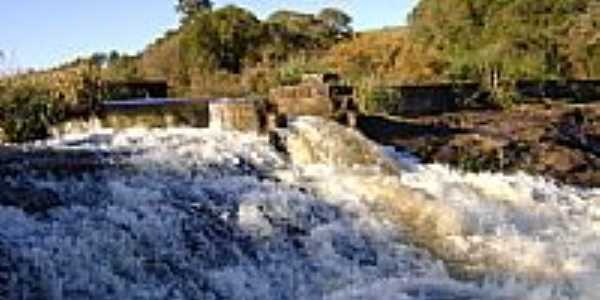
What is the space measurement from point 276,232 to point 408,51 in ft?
55.4

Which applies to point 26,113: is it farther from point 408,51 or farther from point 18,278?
point 408,51

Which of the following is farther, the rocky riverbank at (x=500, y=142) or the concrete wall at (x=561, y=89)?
the concrete wall at (x=561, y=89)

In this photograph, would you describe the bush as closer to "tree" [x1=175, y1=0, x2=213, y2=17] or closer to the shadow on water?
the shadow on water

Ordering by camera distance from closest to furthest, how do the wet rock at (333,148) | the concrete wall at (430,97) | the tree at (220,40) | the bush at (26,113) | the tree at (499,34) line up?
the wet rock at (333,148) < the bush at (26,113) < the concrete wall at (430,97) < the tree at (499,34) < the tree at (220,40)

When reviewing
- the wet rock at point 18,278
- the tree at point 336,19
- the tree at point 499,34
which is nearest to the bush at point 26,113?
the wet rock at point 18,278

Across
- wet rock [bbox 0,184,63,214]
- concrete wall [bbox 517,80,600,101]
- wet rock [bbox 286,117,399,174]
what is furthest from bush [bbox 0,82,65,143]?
concrete wall [bbox 517,80,600,101]

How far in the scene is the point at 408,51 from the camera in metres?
29.1

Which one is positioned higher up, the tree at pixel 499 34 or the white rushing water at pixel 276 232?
the tree at pixel 499 34

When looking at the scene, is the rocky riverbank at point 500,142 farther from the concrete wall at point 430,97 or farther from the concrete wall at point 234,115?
the concrete wall at point 234,115

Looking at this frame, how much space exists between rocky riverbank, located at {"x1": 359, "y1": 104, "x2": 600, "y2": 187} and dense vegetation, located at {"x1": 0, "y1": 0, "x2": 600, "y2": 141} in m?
1.98

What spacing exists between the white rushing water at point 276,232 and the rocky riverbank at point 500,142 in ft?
4.97

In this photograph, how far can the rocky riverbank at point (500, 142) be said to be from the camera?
17422mm

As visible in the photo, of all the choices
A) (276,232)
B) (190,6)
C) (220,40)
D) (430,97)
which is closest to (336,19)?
(190,6)

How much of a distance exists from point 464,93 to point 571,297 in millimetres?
9597
